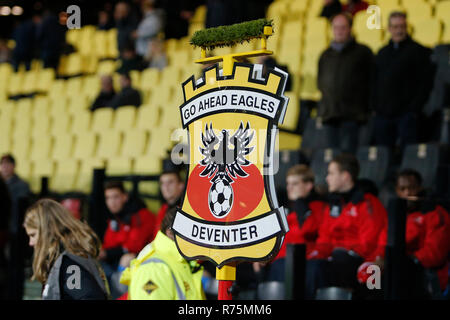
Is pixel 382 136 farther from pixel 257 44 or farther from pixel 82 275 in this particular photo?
pixel 82 275

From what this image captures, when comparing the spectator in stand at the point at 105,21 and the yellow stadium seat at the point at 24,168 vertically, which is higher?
the spectator in stand at the point at 105,21

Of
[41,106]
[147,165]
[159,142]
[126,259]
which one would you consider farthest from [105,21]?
[126,259]

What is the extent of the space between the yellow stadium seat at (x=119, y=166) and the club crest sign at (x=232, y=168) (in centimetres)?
477

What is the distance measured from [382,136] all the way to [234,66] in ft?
11.3

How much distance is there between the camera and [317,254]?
436cm

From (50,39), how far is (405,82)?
7127 millimetres

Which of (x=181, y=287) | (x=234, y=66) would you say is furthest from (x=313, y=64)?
(x=234, y=66)

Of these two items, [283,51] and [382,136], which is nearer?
[382,136]

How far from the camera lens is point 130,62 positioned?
10008mm

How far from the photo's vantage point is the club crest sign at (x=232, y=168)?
248 centimetres

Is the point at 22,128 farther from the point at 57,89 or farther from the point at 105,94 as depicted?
the point at 105,94

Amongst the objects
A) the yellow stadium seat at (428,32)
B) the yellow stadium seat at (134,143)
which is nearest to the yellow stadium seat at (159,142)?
the yellow stadium seat at (134,143)

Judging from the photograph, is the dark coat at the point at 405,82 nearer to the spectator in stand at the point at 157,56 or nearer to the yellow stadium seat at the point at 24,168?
the spectator in stand at the point at 157,56

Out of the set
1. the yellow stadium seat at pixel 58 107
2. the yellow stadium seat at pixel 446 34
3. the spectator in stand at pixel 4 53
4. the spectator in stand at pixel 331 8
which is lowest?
the yellow stadium seat at pixel 58 107
